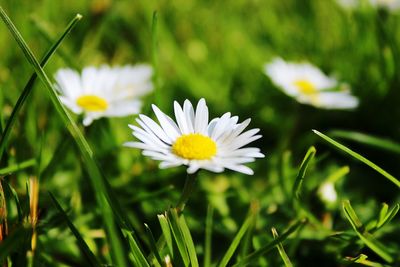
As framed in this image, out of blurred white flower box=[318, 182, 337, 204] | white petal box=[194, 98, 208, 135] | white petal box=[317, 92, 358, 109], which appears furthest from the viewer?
white petal box=[317, 92, 358, 109]

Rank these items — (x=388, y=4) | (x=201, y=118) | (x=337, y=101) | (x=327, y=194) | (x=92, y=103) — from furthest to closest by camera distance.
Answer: (x=388, y=4) < (x=337, y=101) < (x=92, y=103) < (x=327, y=194) < (x=201, y=118)

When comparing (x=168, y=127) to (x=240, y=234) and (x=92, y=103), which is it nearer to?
(x=240, y=234)

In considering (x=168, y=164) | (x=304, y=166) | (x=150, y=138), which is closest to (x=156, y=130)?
(x=150, y=138)

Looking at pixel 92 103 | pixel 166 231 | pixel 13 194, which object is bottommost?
pixel 166 231

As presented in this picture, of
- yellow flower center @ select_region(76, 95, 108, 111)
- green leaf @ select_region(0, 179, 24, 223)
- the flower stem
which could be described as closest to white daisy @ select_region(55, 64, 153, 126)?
yellow flower center @ select_region(76, 95, 108, 111)

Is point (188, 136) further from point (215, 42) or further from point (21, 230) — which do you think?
point (215, 42)

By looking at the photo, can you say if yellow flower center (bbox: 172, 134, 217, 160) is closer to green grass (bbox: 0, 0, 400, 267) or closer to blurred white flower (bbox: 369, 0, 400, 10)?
green grass (bbox: 0, 0, 400, 267)

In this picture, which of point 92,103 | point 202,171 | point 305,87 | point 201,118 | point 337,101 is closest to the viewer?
point 201,118
